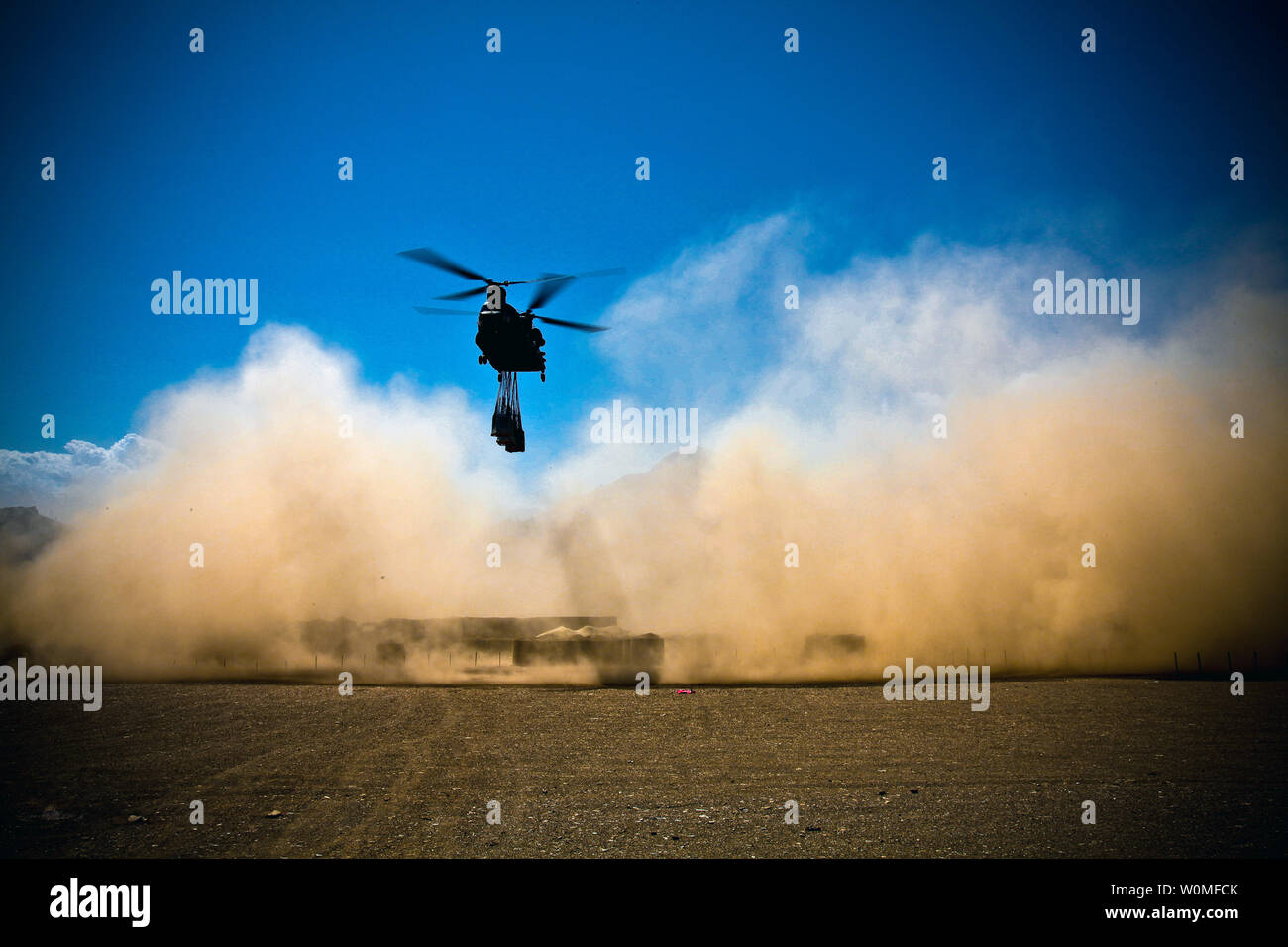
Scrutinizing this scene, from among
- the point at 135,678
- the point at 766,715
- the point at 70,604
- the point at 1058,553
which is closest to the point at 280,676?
the point at 135,678

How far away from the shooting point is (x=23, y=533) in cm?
4891

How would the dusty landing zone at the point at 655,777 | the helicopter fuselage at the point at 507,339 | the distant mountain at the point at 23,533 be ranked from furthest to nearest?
the distant mountain at the point at 23,533 → the helicopter fuselage at the point at 507,339 → the dusty landing zone at the point at 655,777

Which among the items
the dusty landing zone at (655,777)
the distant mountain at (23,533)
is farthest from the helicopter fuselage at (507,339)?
the distant mountain at (23,533)

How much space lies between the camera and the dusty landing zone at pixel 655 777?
11.5 meters

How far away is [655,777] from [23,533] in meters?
55.5

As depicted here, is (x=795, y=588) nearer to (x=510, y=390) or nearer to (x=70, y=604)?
(x=510, y=390)

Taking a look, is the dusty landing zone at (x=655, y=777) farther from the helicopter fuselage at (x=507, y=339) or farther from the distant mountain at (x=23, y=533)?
the distant mountain at (x=23, y=533)

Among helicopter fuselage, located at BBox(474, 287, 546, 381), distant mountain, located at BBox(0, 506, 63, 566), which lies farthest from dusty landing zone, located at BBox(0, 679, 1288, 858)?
distant mountain, located at BBox(0, 506, 63, 566)

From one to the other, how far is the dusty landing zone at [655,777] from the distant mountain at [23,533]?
29717 millimetres

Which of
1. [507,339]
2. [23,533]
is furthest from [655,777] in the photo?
[23,533]

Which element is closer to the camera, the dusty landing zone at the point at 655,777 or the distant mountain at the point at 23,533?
the dusty landing zone at the point at 655,777

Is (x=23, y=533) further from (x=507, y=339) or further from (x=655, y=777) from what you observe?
(x=655, y=777)

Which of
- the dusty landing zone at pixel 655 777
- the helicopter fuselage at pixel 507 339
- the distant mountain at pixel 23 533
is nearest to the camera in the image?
the dusty landing zone at pixel 655 777
